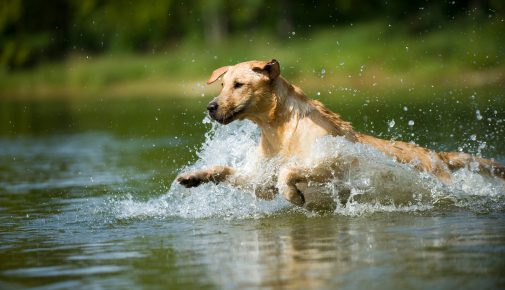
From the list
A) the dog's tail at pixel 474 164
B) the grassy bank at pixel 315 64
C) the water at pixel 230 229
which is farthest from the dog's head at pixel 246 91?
the grassy bank at pixel 315 64

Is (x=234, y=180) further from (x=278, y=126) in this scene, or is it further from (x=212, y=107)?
(x=212, y=107)

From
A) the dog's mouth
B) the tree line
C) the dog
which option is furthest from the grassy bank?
the dog's mouth

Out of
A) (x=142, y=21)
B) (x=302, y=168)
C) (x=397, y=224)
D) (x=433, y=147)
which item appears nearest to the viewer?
(x=397, y=224)

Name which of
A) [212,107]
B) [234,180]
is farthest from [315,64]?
Result: [212,107]

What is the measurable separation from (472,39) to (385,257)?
2774cm

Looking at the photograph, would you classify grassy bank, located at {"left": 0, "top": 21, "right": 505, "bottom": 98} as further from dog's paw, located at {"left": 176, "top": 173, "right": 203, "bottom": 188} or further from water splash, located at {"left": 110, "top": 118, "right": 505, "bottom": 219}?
dog's paw, located at {"left": 176, "top": 173, "right": 203, "bottom": 188}

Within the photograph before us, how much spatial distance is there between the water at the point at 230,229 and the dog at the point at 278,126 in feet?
0.68

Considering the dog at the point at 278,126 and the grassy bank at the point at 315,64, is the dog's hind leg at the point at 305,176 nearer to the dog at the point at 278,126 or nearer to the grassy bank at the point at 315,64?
the dog at the point at 278,126

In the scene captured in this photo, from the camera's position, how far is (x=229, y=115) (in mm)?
9867

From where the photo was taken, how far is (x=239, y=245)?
338 inches

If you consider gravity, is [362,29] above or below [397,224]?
above

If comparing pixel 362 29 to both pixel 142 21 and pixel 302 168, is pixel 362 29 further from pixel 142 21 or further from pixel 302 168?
pixel 302 168

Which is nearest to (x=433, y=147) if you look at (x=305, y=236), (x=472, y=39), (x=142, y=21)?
(x=305, y=236)

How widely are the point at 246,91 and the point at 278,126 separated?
0.55m
